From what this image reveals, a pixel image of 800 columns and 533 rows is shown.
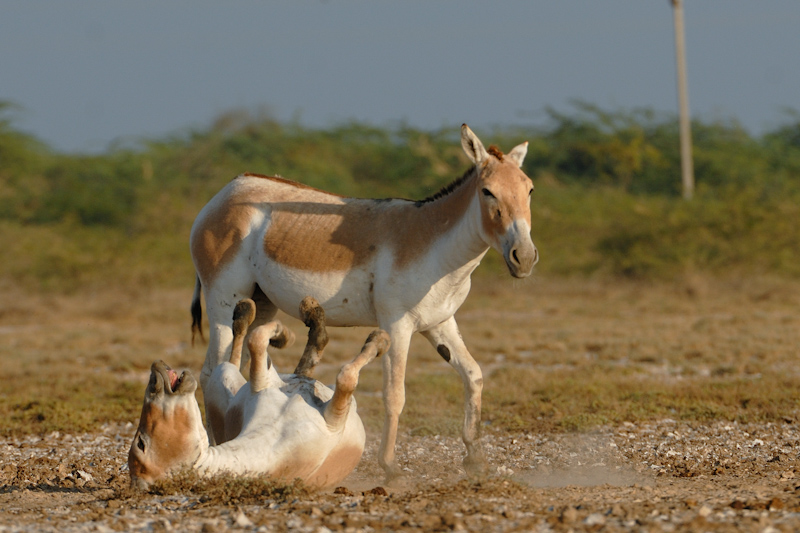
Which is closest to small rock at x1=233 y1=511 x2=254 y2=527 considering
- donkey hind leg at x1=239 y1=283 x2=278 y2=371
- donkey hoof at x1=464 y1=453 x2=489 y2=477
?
donkey hoof at x1=464 y1=453 x2=489 y2=477

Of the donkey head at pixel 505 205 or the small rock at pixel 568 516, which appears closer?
the small rock at pixel 568 516

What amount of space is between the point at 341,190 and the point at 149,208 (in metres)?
5.69

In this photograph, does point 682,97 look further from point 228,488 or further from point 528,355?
point 228,488

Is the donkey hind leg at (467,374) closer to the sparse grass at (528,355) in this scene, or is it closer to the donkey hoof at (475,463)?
the donkey hoof at (475,463)

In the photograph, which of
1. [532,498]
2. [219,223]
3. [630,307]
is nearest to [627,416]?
[532,498]

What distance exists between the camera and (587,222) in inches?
854

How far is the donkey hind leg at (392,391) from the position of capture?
18.6 ft

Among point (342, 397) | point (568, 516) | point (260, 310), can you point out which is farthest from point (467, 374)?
point (568, 516)

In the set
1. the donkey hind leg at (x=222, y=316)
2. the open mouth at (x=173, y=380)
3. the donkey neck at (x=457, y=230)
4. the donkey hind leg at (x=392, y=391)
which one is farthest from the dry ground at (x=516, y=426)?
the donkey neck at (x=457, y=230)

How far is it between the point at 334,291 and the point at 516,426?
7.43ft

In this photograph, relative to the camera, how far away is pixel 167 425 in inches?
181

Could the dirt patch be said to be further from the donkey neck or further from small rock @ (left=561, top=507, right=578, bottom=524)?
the donkey neck

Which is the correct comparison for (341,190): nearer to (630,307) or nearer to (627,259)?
(627,259)

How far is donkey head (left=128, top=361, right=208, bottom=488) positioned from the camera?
460cm
